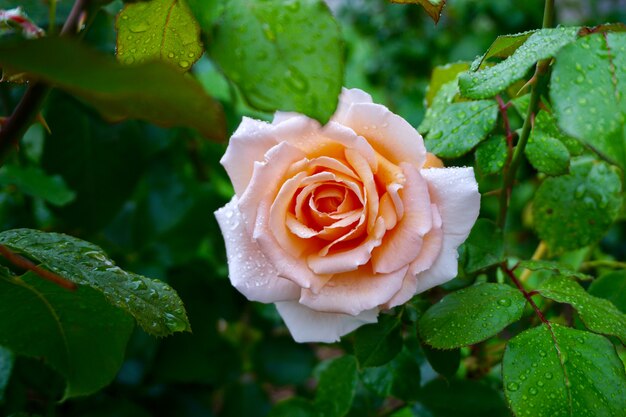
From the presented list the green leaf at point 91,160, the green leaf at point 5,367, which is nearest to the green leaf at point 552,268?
the green leaf at point 5,367

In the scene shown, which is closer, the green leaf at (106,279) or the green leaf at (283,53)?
the green leaf at (283,53)

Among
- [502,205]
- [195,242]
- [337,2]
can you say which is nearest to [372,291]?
[502,205]

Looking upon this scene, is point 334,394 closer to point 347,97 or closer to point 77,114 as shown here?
point 347,97

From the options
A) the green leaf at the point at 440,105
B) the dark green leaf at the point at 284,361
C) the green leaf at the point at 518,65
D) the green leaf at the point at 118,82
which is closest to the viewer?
the green leaf at the point at 118,82

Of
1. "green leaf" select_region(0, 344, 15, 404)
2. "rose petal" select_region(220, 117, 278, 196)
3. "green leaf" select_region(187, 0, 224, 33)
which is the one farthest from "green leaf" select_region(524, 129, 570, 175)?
"green leaf" select_region(0, 344, 15, 404)

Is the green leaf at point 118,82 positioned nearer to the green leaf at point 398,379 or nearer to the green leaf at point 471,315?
the green leaf at point 471,315
